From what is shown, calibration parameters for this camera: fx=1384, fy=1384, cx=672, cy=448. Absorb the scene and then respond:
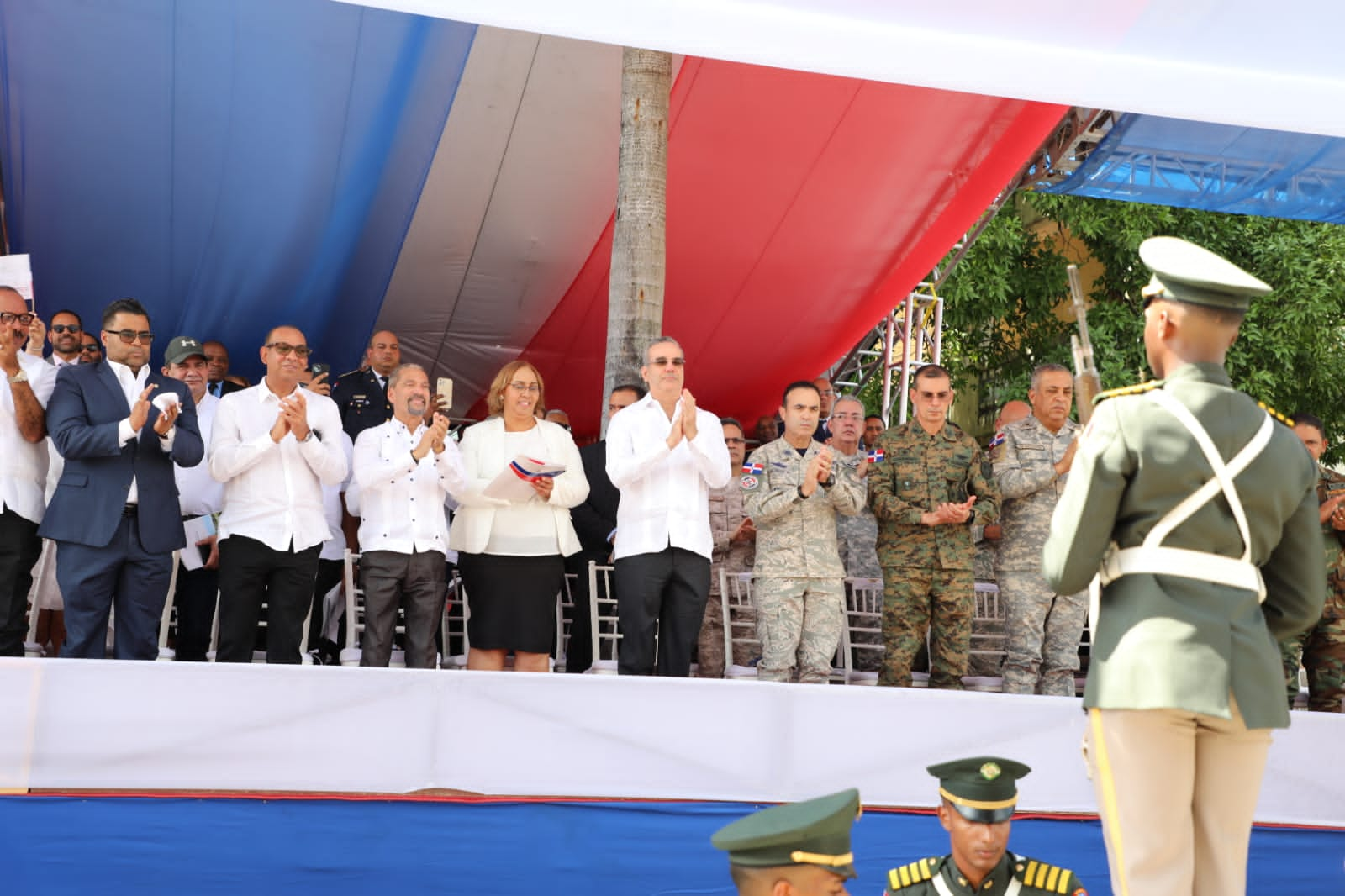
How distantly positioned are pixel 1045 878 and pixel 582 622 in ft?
8.76

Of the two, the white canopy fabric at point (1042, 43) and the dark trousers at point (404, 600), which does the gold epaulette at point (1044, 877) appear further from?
the dark trousers at point (404, 600)

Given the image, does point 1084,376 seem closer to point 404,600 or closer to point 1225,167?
point 404,600

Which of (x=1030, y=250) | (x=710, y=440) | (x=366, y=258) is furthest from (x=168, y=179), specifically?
(x=1030, y=250)

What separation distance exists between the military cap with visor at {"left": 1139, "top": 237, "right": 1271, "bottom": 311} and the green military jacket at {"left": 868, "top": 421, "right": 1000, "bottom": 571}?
2687 millimetres

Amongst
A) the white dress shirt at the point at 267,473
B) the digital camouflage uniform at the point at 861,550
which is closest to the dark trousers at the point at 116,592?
the white dress shirt at the point at 267,473

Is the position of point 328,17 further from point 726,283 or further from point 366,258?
point 726,283

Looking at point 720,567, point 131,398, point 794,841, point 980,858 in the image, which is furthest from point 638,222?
point 794,841

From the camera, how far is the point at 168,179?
7910 millimetres

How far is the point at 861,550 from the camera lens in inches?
240

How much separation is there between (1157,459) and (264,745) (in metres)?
2.48

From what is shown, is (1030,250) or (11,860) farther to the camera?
(1030,250)

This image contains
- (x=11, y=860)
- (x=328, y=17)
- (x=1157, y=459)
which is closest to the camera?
(x=1157, y=459)

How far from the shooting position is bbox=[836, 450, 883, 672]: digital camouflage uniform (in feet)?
19.5

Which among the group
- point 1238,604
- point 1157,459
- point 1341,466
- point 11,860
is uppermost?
point 1341,466
